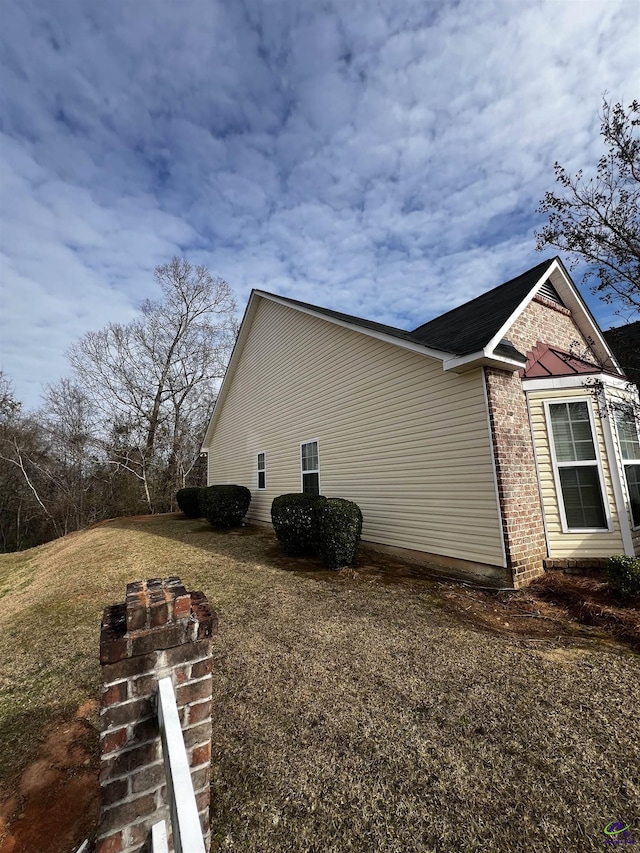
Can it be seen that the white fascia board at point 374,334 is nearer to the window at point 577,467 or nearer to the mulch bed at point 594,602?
the window at point 577,467

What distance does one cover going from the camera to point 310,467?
9844mm

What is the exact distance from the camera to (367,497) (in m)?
7.82

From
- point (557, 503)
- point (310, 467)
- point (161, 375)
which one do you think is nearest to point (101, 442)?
point (161, 375)

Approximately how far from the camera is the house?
5.47 m

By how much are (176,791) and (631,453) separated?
760 centimetres

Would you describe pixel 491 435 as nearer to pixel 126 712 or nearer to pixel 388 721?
pixel 388 721

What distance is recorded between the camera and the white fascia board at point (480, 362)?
5.29m

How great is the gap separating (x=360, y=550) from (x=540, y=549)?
3.48 metres

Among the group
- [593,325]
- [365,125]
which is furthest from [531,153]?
[593,325]

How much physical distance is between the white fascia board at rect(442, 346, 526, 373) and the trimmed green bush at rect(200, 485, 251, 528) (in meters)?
8.51

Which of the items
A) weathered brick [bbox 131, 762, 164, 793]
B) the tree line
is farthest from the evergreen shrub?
the tree line

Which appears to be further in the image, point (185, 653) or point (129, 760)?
point (185, 653)

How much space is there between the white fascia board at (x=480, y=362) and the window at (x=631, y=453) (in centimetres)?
181

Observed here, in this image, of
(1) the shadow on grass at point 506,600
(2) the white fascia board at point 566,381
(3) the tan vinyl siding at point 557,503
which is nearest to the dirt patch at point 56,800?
(1) the shadow on grass at point 506,600
